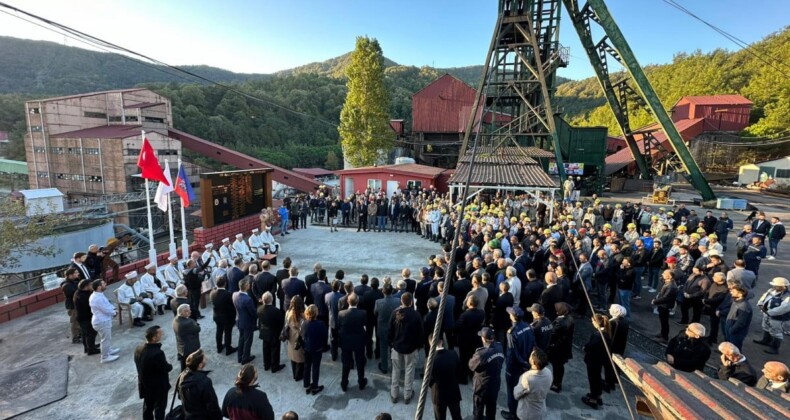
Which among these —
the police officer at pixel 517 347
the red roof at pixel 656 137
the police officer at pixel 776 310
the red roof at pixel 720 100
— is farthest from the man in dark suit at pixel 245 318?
the red roof at pixel 720 100

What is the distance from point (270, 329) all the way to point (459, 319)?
3.14 m

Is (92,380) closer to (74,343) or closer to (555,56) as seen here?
(74,343)

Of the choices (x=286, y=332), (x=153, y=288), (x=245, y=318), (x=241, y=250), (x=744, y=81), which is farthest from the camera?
(x=744, y=81)

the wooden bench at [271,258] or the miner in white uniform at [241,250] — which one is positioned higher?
the miner in white uniform at [241,250]

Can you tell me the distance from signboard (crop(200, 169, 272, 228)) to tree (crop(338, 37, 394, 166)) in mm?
17707

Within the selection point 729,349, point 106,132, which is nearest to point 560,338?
point 729,349

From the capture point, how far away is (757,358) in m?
6.83

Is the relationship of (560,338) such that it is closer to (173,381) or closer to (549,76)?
(173,381)

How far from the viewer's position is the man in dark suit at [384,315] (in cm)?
616

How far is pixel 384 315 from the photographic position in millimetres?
6152

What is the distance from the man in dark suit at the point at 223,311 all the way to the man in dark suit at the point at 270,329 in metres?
0.85

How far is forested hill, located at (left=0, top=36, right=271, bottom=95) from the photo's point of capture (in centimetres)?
7900

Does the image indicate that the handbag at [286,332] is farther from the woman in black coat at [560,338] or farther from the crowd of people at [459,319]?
the woman in black coat at [560,338]

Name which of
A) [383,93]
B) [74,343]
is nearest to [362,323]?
[74,343]
